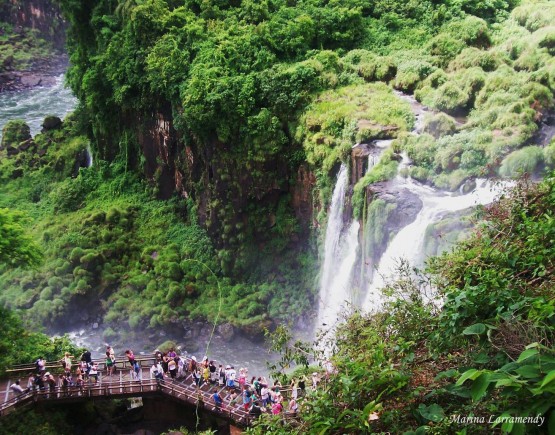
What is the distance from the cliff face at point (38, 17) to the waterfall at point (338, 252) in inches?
1643

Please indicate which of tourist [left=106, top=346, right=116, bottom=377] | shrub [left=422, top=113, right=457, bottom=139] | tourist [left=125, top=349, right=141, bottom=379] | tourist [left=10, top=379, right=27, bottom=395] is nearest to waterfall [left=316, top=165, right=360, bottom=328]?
shrub [left=422, top=113, right=457, bottom=139]

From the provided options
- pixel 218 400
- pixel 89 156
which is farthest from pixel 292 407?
pixel 89 156

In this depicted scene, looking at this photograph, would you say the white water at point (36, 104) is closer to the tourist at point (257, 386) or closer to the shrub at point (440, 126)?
the shrub at point (440, 126)

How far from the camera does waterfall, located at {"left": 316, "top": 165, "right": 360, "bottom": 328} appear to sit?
19188 mm

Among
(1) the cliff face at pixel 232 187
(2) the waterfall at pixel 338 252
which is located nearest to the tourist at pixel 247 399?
(2) the waterfall at pixel 338 252

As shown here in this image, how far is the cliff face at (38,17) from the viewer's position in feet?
172

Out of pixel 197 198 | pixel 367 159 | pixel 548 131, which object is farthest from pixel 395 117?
pixel 197 198

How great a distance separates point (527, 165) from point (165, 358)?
440 inches

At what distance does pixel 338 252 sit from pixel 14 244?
10.1 metres

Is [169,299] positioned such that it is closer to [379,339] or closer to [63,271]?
[63,271]

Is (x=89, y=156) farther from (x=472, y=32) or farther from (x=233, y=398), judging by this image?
(x=233, y=398)

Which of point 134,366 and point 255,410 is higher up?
point 255,410

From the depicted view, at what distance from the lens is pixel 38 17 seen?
175 feet

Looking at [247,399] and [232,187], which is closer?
[247,399]
